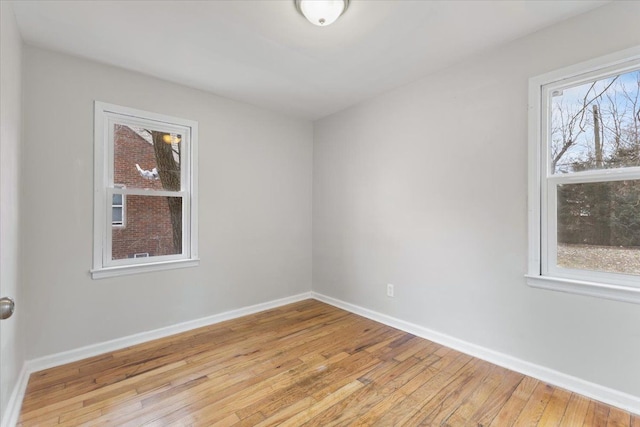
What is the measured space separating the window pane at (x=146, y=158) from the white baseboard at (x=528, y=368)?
2.62 meters

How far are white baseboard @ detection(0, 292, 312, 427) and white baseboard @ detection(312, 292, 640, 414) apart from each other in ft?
5.17

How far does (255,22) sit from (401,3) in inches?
37.5

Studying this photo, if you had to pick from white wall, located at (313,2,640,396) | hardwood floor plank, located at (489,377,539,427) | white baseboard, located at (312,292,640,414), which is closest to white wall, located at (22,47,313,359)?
white wall, located at (313,2,640,396)

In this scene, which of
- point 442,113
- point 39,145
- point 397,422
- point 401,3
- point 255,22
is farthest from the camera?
point 442,113

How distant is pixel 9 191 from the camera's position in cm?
172

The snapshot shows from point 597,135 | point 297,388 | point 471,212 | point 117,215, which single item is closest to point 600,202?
point 597,135

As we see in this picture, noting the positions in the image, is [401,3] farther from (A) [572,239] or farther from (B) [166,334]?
(B) [166,334]

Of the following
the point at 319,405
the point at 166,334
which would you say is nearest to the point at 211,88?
the point at 166,334

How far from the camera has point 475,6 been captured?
1.84m

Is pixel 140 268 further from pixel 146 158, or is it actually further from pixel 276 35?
pixel 276 35

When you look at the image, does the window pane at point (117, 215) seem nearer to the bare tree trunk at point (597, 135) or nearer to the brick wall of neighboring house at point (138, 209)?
the brick wall of neighboring house at point (138, 209)

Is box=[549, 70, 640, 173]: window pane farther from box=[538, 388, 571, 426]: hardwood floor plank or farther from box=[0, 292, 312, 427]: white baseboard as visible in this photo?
box=[0, 292, 312, 427]: white baseboard

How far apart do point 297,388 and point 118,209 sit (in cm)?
215

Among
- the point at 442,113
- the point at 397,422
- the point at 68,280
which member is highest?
the point at 442,113
